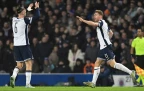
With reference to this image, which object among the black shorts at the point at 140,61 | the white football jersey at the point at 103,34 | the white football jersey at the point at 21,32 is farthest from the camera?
the black shorts at the point at 140,61

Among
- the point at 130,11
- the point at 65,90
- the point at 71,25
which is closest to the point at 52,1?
the point at 71,25

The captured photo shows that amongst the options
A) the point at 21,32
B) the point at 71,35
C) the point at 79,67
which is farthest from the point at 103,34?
the point at 71,35

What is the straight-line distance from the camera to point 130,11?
24.7 m

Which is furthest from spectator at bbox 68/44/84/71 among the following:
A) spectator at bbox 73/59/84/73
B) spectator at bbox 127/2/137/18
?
→ spectator at bbox 127/2/137/18

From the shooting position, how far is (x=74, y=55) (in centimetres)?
2355

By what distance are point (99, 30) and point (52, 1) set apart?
34.1 feet

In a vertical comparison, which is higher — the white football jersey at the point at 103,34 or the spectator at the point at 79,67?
the white football jersey at the point at 103,34

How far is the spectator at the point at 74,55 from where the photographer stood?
2341cm

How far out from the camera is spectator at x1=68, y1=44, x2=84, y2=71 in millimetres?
23406

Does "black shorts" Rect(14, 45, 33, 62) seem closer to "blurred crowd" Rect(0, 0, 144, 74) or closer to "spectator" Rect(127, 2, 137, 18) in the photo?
"blurred crowd" Rect(0, 0, 144, 74)

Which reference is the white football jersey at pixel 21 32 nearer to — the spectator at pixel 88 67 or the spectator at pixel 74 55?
the spectator at pixel 88 67

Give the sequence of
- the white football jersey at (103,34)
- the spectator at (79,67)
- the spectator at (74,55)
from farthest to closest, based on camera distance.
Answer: the spectator at (74,55)
the spectator at (79,67)
the white football jersey at (103,34)

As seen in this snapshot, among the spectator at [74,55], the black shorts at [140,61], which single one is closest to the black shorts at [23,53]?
the black shorts at [140,61]

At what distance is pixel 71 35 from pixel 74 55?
1121 millimetres
